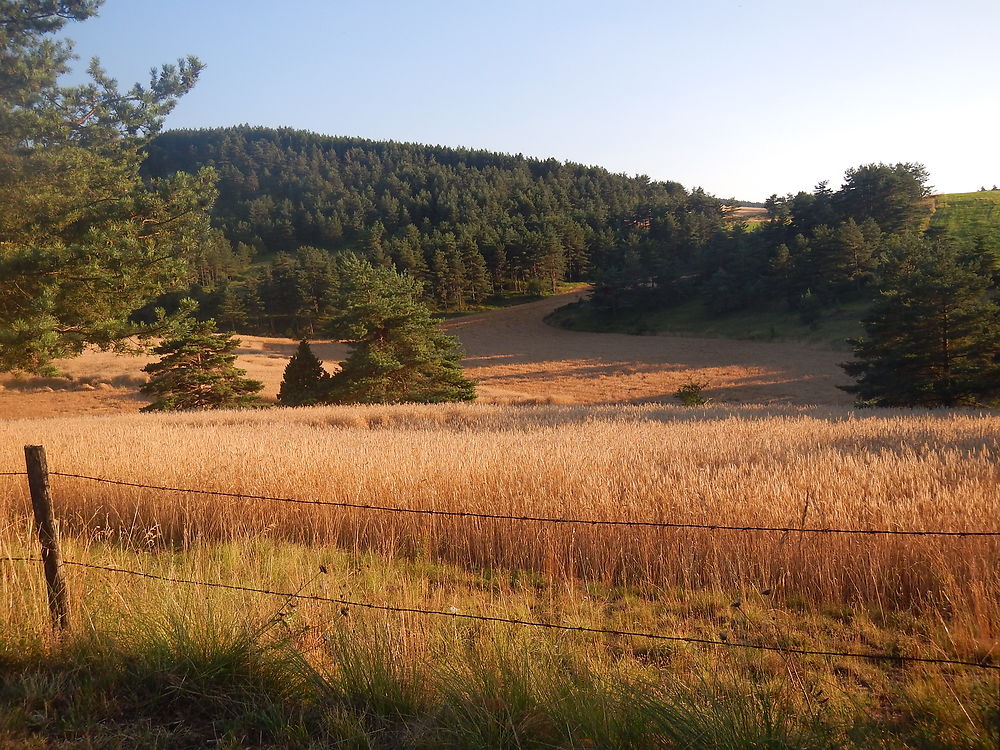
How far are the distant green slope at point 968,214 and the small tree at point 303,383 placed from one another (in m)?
61.2

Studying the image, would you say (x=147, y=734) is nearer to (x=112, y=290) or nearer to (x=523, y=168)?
(x=112, y=290)

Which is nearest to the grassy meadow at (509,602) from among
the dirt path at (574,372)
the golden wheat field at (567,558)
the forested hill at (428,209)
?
the golden wheat field at (567,558)

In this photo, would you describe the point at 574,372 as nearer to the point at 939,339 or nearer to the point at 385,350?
the point at 385,350

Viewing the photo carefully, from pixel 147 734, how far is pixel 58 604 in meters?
1.46

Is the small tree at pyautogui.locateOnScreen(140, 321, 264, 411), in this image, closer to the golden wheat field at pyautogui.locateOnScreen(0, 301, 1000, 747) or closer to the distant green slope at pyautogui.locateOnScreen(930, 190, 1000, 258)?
the golden wheat field at pyautogui.locateOnScreen(0, 301, 1000, 747)

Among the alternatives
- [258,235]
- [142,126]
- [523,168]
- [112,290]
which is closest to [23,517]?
[112,290]

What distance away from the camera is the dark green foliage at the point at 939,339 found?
2120 centimetres

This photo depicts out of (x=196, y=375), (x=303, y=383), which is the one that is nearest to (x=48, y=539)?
(x=303, y=383)

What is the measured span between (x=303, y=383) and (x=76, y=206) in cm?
1634

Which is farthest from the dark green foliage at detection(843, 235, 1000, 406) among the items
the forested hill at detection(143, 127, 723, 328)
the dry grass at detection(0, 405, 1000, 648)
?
the forested hill at detection(143, 127, 723, 328)

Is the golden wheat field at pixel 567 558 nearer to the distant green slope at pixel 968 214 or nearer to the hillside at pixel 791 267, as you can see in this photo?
the hillside at pixel 791 267

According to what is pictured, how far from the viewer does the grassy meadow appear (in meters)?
2.81

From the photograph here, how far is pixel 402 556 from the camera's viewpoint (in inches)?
228

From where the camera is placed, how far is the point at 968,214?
72.9 metres
